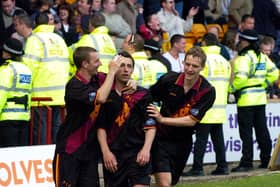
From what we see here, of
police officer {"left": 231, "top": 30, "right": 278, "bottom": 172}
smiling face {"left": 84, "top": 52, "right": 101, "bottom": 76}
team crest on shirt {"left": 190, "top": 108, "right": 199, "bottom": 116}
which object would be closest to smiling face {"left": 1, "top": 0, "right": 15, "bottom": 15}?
police officer {"left": 231, "top": 30, "right": 278, "bottom": 172}

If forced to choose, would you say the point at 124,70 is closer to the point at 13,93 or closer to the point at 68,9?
the point at 13,93

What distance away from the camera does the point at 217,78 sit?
17.4 m

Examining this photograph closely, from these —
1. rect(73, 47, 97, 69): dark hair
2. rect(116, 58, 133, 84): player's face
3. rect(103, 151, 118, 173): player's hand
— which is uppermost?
rect(73, 47, 97, 69): dark hair

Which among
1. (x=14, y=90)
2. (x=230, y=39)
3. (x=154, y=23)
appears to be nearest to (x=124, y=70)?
(x=14, y=90)

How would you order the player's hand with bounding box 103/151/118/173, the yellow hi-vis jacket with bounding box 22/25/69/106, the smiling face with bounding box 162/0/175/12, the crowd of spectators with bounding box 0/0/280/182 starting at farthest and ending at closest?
1. the smiling face with bounding box 162/0/175/12
2. the crowd of spectators with bounding box 0/0/280/182
3. the yellow hi-vis jacket with bounding box 22/25/69/106
4. the player's hand with bounding box 103/151/118/173

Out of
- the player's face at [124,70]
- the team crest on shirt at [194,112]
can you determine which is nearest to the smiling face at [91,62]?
the player's face at [124,70]

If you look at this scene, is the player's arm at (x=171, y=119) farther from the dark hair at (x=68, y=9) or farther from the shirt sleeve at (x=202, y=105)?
the dark hair at (x=68, y=9)

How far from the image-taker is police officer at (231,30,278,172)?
1770cm

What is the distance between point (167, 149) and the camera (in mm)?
12617

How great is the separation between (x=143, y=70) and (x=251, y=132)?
8.01 feet

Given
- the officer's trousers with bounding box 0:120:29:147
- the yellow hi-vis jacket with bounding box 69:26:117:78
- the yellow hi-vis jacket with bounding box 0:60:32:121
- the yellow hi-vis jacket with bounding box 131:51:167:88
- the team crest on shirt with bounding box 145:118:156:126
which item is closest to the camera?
the team crest on shirt with bounding box 145:118:156:126

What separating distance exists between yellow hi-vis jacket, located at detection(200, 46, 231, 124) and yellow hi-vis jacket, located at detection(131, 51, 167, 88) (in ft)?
2.90

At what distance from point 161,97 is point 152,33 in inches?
315

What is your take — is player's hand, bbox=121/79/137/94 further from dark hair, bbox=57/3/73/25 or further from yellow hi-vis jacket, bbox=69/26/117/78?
dark hair, bbox=57/3/73/25
